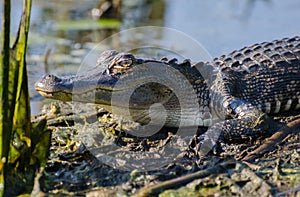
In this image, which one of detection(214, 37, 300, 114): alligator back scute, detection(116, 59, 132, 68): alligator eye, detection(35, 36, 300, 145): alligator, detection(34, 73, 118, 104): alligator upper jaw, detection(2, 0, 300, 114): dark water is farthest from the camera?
detection(2, 0, 300, 114): dark water

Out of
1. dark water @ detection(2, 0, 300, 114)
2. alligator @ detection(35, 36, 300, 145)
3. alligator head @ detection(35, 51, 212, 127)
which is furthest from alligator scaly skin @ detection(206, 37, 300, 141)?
dark water @ detection(2, 0, 300, 114)

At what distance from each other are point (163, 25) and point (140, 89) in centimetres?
635

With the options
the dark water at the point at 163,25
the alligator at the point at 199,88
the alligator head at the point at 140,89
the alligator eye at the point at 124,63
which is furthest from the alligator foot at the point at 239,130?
the dark water at the point at 163,25

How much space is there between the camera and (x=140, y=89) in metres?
5.31

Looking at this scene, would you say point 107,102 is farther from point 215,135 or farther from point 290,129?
point 290,129

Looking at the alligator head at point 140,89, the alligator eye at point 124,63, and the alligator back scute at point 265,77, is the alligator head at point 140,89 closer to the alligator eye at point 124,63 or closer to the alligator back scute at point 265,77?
the alligator eye at point 124,63

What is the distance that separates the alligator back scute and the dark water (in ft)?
7.75

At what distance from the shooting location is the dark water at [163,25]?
31.7 feet

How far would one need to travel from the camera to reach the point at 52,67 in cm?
895

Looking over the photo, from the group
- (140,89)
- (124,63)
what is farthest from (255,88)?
(124,63)

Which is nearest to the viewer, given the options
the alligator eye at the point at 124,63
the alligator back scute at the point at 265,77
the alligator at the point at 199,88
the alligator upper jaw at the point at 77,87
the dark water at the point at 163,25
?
the alligator upper jaw at the point at 77,87

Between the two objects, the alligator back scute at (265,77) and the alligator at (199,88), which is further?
the alligator back scute at (265,77)

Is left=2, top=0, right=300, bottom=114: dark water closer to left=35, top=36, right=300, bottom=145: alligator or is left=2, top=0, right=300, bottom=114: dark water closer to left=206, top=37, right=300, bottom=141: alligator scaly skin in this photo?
left=206, top=37, right=300, bottom=141: alligator scaly skin

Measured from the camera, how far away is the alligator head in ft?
16.3
